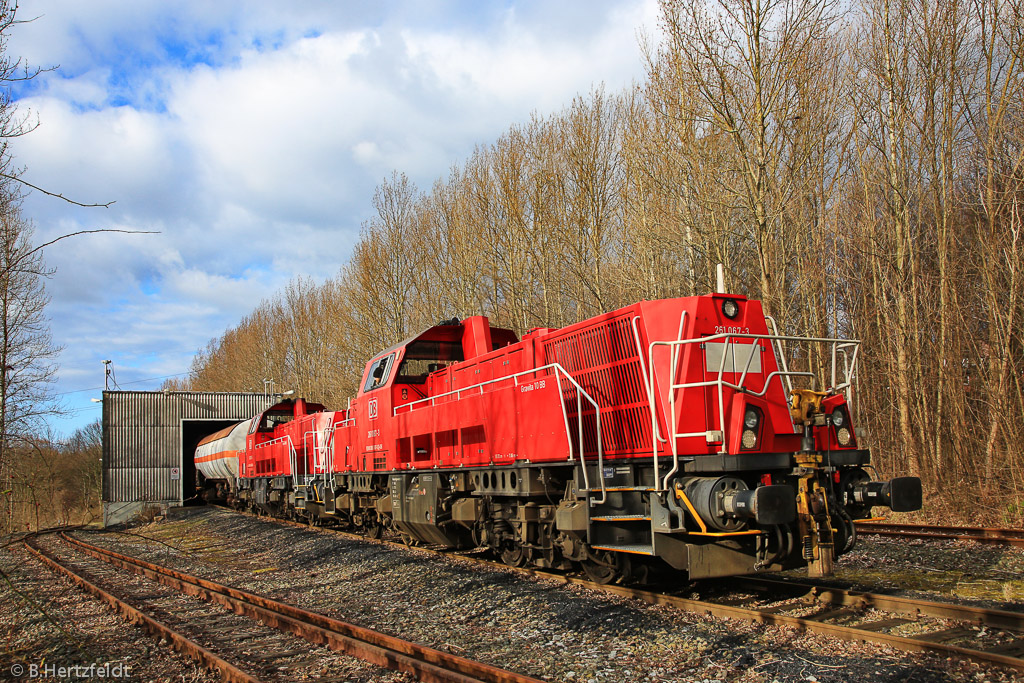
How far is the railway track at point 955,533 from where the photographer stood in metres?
10.1

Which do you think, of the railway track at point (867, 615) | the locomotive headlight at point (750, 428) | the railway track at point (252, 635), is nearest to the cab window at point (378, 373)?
the railway track at point (252, 635)

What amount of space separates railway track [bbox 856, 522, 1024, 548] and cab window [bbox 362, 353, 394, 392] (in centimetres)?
836

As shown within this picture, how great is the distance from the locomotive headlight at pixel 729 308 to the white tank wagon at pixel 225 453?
21.3m

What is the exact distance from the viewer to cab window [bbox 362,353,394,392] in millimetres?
12844

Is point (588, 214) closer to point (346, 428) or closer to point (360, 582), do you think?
point (346, 428)

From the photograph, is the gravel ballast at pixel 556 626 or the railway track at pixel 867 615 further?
the railway track at pixel 867 615

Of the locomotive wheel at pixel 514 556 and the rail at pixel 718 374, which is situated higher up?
the rail at pixel 718 374

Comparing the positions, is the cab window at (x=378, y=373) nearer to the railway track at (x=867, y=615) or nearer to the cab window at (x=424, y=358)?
the cab window at (x=424, y=358)

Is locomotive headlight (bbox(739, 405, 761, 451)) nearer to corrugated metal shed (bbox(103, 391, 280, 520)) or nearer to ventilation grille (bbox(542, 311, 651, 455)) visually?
ventilation grille (bbox(542, 311, 651, 455))

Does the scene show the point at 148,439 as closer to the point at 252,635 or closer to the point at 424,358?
the point at 424,358

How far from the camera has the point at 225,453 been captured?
26859 millimetres

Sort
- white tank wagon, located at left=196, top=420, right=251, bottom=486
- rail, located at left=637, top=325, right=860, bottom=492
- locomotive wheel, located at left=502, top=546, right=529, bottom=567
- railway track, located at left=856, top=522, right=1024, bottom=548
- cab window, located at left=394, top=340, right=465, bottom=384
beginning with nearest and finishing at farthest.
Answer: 1. rail, located at left=637, top=325, right=860, bottom=492
2. locomotive wheel, located at left=502, top=546, right=529, bottom=567
3. railway track, located at left=856, top=522, right=1024, bottom=548
4. cab window, located at left=394, top=340, right=465, bottom=384
5. white tank wagon, located at left=196, top=420, right=251, bottom=486

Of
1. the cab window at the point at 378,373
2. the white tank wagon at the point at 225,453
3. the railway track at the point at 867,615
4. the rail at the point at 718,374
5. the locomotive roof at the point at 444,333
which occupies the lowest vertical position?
the railway track at the point at 867,615

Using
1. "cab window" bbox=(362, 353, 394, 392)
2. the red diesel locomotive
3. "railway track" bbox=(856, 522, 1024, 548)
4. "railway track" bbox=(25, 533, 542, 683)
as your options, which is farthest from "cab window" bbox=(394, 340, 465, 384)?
"railway track" bbox=(856, 522, 1024, 548)
